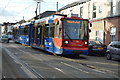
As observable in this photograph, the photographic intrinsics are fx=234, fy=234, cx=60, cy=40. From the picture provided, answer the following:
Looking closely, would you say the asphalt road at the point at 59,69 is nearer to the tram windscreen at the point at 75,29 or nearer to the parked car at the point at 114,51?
the parked car at the point at 114,51

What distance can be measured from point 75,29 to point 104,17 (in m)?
11.9

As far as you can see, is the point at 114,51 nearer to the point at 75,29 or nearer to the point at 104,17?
the point at 75,29

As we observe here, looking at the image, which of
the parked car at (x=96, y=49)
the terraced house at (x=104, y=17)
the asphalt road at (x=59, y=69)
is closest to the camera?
the asphalt road at (x=59, y=69)

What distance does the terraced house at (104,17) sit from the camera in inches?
1013

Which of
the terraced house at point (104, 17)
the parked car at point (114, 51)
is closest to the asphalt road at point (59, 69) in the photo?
the parked car at point (114, 51)

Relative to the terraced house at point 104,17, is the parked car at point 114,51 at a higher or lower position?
lower

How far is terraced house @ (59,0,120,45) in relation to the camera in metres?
25.7

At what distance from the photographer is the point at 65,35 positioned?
1708 cm

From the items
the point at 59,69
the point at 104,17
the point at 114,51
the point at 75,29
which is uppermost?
the point at 104,17

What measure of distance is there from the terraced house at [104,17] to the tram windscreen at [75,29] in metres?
8.61

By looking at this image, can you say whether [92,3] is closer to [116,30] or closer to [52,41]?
[116,30]

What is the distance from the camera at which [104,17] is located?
2836 centimetres

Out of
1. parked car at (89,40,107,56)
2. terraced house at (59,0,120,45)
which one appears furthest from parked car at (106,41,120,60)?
terraced house at (59,0,120,45)

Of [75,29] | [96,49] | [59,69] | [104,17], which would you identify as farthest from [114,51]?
[104,17]
